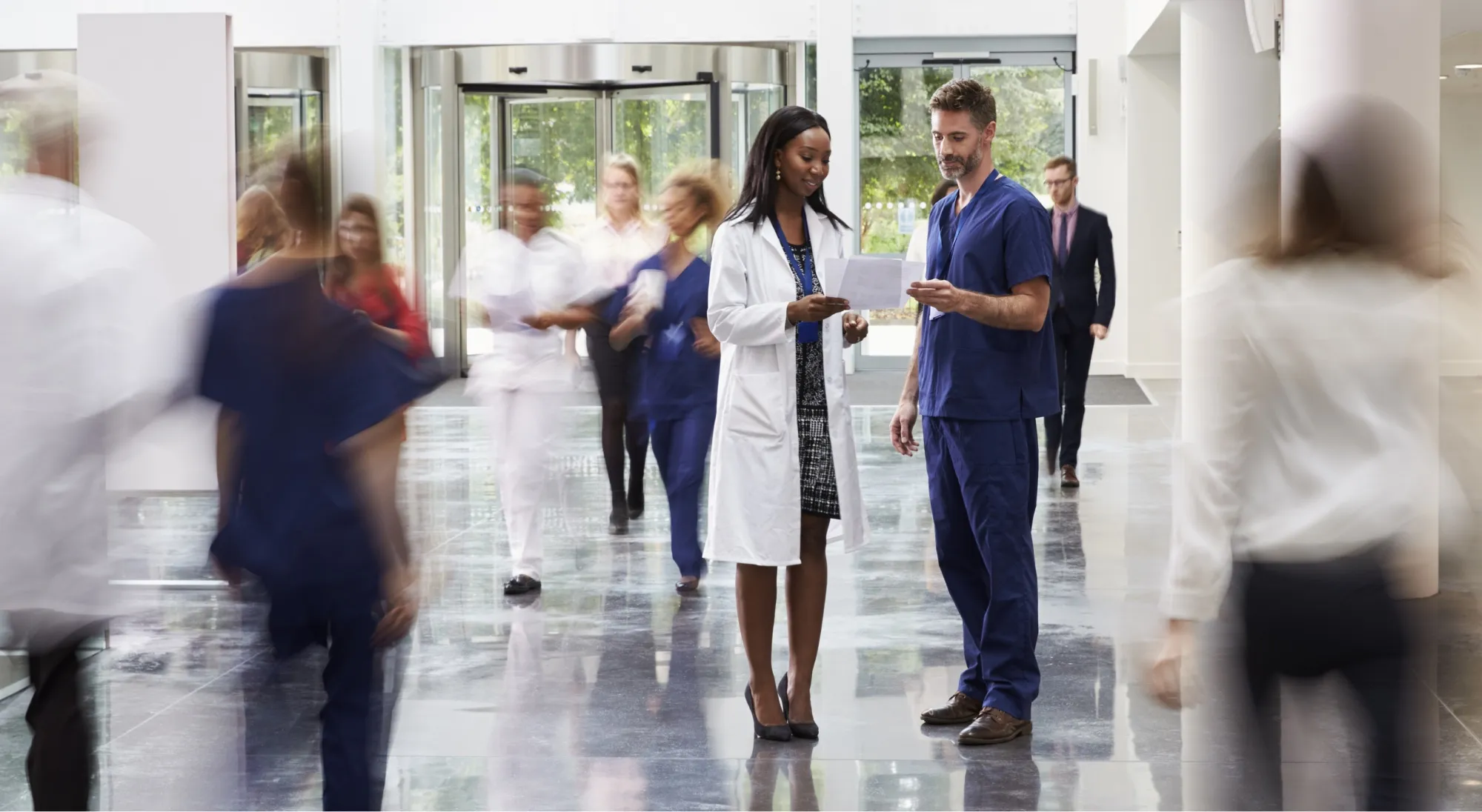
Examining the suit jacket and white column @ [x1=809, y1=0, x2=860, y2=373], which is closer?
the suit jacket

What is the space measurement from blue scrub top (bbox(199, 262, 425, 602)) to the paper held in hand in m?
1.79

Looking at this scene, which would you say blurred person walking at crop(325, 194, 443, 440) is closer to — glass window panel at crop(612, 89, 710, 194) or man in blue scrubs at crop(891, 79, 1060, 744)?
man in blue scrubs at crop(891, 79, 1060, 744)

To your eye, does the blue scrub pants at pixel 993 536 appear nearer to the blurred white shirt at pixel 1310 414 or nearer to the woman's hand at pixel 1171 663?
the woman's hand at pixel 1171 663

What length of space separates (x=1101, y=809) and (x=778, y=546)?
1.13 metres

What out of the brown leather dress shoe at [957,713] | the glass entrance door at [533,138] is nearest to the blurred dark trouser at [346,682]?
the brown leather dress shoe at [957,713]

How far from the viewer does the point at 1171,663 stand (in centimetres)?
293

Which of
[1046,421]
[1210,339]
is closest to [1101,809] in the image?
[1210,339]

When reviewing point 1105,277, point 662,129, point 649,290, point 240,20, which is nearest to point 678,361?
point 649,290

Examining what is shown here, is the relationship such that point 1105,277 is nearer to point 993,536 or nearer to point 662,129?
point 993,536

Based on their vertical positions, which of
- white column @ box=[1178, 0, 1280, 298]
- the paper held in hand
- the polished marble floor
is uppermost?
white column @ box=[1178, 0, 1280, 298]

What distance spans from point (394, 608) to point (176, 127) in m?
4.93

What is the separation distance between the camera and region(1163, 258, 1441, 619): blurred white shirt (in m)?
2.70

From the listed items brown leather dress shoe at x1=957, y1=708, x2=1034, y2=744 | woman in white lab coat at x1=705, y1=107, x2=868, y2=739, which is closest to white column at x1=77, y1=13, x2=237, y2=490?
woman in white lab coat at x1=705, y1=107, x2=868, y2=739

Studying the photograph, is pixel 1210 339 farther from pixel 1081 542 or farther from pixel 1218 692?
pixel 1081 542
